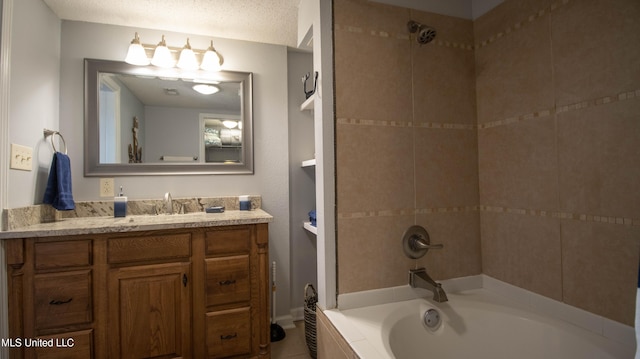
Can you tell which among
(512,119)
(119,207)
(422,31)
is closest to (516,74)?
(512,119)

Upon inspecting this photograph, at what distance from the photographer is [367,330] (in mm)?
998

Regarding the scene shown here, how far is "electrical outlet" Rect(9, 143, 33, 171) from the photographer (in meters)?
1.36

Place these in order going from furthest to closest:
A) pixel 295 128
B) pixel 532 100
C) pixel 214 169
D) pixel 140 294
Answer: pixel 295 128 → pixel 214 169 → pixel 140 294 → pixel 532 100

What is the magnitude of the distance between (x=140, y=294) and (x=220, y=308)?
42 centimetres

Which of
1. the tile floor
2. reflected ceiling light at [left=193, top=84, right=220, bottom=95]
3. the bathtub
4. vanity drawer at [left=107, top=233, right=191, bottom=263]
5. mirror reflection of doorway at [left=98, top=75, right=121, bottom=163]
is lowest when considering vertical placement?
the tile floor

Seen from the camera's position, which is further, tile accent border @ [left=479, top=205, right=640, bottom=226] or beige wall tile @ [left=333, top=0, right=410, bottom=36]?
beige wall tile @ [left=333, top=0, right=410, bottom=36]

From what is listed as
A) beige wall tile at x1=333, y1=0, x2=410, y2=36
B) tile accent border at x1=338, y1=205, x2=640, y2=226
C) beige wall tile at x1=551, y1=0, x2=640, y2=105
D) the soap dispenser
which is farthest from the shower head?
the soap dispenser

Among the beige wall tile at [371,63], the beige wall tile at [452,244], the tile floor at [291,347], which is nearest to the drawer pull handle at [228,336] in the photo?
the tile floor at [291,347]

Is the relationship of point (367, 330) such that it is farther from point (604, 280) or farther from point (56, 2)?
point (56, 2)

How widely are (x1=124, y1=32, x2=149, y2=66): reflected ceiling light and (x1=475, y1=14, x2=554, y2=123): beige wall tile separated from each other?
205 centimetres

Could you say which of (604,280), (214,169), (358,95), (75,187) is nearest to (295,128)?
(214,169)

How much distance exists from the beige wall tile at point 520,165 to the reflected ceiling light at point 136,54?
2132 millimetres

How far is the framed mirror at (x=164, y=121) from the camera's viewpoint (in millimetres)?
1835

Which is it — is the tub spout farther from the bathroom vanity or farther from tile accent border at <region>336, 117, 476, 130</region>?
the bathroom vanity
